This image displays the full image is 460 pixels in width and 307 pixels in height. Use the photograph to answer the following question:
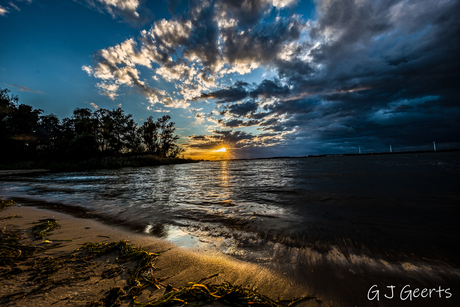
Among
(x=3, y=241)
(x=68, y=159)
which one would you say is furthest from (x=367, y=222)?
(x=68, y=159)

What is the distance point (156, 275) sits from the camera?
90.4 inches

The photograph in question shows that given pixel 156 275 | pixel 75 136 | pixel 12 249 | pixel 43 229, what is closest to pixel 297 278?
pixel 156 275

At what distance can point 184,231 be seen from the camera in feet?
13.3

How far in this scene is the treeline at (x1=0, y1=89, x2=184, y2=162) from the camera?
38.5 meters

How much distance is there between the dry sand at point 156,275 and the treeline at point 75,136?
49.3 metres

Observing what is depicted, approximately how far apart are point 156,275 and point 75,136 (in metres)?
53.3

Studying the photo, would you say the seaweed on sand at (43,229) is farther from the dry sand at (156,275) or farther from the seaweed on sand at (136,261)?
the seaweed on sand at (136,261)

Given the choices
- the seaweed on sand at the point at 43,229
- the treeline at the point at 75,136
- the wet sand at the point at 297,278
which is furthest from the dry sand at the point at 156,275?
the treeline at the point at 75,136

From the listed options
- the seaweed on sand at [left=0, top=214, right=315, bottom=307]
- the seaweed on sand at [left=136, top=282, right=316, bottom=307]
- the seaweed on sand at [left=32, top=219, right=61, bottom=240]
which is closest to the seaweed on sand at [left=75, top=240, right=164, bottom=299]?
the seaweed on sand at [left=0, top=214, right=315, bottom=307]

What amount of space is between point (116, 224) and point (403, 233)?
722cm

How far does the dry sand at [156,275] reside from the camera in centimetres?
180

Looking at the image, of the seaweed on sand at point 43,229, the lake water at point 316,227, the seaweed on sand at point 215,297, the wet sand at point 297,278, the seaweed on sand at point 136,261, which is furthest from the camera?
the seaweed on sand at point 43,229

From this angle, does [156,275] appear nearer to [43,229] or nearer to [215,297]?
[215,297]

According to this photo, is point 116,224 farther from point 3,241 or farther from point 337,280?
point 337,280
